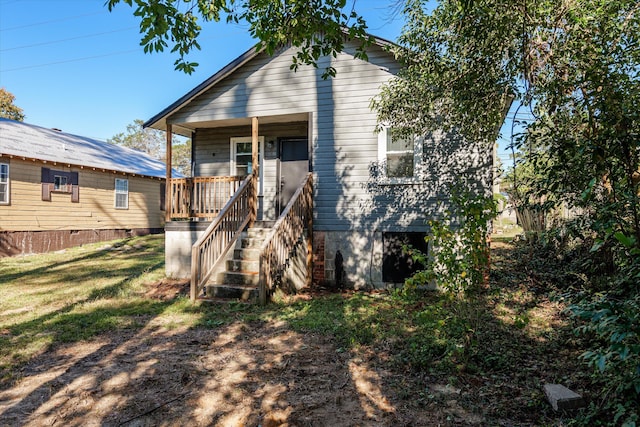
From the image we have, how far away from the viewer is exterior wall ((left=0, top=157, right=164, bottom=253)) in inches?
508

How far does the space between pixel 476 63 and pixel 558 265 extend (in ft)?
12.9

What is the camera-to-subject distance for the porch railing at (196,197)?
29.3ft

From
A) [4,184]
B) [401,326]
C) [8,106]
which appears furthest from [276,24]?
[8,106]

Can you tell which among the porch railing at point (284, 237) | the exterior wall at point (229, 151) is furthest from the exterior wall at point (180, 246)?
the porch railing at point (284, 237)

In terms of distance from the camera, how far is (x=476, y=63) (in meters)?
5.00

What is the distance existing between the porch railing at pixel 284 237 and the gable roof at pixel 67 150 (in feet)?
35.4

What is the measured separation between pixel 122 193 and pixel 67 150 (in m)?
2.72

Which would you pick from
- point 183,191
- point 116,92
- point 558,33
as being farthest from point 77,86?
point 558,33

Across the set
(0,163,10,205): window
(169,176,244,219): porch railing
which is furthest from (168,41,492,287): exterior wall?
(0,163,10,205): window

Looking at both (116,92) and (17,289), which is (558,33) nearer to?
(17,289)

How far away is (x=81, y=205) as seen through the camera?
49.9ft

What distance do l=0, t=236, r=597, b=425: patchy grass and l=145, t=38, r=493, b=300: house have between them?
2.94ft

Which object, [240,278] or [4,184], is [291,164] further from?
[4,184]

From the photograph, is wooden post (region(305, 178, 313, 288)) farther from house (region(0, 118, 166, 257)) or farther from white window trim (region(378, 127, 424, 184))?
house (region(0, 118, 166, 257))
